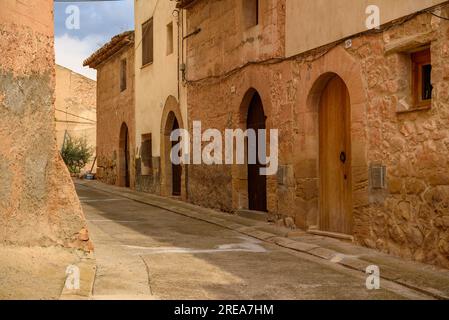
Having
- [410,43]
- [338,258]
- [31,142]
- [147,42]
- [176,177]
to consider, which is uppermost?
[147,42]

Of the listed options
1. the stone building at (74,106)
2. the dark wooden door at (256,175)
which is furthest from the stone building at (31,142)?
the stone building at (74,106)

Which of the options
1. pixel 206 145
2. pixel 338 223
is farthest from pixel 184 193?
pixel 338 223

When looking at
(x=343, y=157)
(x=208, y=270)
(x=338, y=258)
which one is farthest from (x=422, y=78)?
(x=208, y=270)

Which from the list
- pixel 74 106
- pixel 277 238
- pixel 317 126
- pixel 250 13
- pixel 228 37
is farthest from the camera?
pixel 74 106

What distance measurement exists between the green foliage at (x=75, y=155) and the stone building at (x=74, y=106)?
83.7 inches

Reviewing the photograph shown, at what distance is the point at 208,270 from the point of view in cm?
596

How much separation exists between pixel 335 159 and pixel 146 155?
34.2ft

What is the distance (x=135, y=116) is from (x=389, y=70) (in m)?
13.1

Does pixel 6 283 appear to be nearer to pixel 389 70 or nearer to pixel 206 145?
pixel 389 70

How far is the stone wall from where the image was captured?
19.8 meters

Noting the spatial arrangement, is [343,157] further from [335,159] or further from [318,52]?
[318,52]

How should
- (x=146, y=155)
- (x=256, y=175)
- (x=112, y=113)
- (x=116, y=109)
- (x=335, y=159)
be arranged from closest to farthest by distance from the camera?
(x=335, y=159) → (x=256, y=175) → (x=146, y=155) → (x=116, y=109) → (x=112, y=113)

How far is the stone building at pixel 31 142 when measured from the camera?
519 centimetres

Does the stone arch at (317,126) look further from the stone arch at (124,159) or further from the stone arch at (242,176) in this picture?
the stone arch at (124,159)
